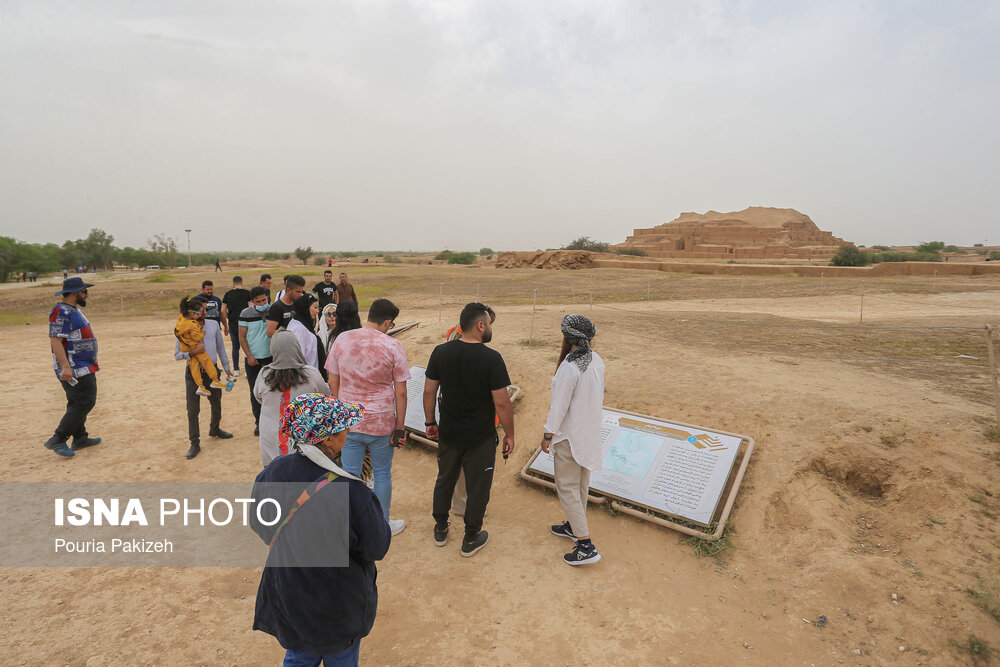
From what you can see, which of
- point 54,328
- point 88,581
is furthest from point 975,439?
point 54,328

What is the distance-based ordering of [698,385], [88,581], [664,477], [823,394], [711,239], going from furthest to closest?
1. [711,239]
2. [698,385]
3. [823,394]
4. [664,477]
5. [88,581]

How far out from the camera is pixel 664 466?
4230 mm

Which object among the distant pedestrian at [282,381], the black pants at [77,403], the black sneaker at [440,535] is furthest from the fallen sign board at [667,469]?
the black pants at [77,403]

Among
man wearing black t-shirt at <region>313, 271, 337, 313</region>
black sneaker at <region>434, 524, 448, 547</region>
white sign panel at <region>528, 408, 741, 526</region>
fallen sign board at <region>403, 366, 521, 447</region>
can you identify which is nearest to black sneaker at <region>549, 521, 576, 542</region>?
white sign panel at <region>528, 408, 741, 526</region>

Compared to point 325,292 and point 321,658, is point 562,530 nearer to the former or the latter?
point 321,658

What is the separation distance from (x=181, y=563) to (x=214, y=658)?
3.69 ft

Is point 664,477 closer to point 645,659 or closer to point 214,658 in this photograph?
point 645,659

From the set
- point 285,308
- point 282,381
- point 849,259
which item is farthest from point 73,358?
point 849,259

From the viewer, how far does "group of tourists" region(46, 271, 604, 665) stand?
1849 mm

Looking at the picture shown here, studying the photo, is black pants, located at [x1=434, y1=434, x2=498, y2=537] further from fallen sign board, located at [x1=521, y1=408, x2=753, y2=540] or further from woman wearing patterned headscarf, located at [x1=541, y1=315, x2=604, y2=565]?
fallen sign board, located at [x1=521, y1=408, x2=753, y2=540]

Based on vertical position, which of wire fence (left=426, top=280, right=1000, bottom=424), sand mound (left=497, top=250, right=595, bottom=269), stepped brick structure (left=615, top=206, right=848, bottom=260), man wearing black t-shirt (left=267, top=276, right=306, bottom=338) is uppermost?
stepped brick structure (left=615, top=206, right=848, bottom=260)

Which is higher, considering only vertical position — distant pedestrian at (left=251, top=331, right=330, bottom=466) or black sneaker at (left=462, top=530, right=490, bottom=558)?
distant pedestrian at (left=251, top=331, right=330, bottom=466)

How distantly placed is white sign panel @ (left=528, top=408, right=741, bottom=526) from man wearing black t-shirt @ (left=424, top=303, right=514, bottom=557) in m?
1.08

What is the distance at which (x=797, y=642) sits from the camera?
2.82 m
